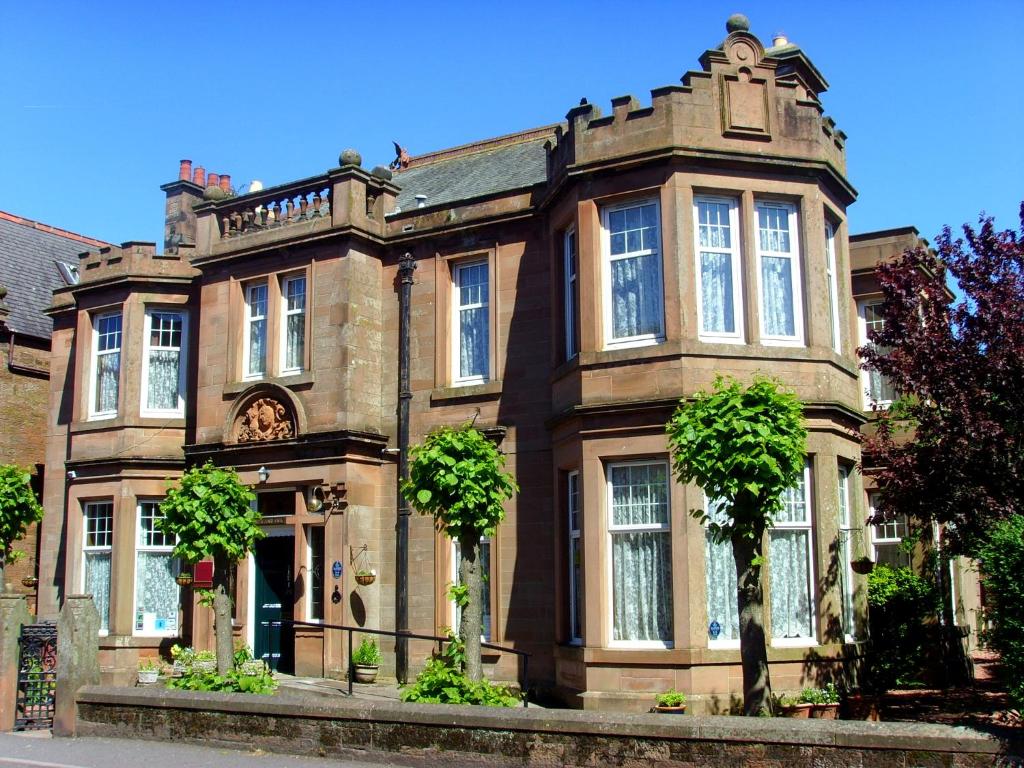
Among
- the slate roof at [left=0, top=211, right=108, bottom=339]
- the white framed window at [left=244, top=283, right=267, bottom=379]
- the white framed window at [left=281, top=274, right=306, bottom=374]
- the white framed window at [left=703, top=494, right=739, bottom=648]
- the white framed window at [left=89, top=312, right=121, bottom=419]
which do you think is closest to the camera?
the white framed window at [left=703, top=494, right=739, bottom=648]

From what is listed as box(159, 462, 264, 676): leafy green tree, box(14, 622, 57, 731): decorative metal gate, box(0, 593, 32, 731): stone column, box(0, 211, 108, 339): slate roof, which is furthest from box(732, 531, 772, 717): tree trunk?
box(0, 211, 108, 339): slate roof

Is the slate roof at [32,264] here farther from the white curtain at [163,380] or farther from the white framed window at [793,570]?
the white framed window at [793,570]

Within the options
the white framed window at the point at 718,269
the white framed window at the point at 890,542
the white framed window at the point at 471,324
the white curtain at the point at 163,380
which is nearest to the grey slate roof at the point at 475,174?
the white framed window at the point at 471,324

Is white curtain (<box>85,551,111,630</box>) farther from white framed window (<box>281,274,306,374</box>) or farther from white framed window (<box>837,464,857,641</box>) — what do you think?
white framed window (<box>837,464,857,641</box>)

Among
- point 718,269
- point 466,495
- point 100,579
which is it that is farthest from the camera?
point 100,579

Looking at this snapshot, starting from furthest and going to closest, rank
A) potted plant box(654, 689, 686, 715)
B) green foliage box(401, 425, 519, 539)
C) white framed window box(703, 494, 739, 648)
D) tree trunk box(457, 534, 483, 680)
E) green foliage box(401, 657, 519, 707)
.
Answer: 1. white framed window box(703, 494, 739, 648)
2. potted plant box(654, 689, 686, 715)
3. green foliage box(401, 425, 519, 539)
4. tree trunk box(457, 534, 483, 680)
5. green foliage box(401, 657, 519, 707)

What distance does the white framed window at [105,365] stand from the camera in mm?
21562

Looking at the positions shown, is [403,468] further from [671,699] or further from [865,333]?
[865,333]

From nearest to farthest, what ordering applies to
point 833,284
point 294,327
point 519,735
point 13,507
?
point 519,735 < point 833,284 < point 294,327 < point 13,507

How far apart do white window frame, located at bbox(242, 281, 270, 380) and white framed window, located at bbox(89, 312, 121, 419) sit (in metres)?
3.38

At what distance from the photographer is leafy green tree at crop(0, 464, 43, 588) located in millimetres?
21328

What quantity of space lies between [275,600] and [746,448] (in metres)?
10.8

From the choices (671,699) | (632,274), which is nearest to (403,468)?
(632,274)

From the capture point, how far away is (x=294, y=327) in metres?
19.2
